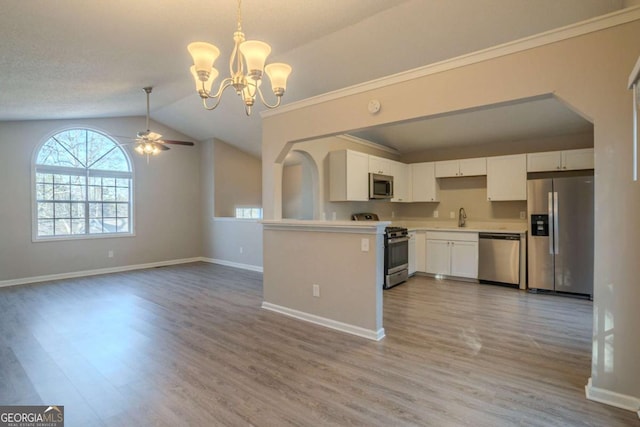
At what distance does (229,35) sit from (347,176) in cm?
266

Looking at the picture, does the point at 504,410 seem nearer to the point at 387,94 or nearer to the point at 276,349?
the point at 276,349

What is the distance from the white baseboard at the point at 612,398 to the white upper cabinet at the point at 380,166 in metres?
4.05

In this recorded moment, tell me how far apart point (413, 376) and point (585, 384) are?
3.99ft

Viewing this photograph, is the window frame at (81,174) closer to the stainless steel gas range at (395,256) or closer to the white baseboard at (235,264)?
the white baseboard at (235,264)

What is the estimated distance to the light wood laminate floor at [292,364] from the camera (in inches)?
80.5

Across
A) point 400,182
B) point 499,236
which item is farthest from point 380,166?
point 499,236

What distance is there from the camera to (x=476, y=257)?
5496mm

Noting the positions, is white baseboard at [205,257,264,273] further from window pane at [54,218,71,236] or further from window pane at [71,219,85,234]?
window pane at [54,218,71,236]

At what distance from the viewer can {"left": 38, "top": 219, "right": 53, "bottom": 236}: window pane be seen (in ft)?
18.9

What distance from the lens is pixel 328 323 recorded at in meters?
3.52

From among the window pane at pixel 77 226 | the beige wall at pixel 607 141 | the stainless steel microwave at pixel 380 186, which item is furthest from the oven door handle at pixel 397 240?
the window pane at pixel 77 226

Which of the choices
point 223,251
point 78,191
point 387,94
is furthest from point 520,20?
point 78,191

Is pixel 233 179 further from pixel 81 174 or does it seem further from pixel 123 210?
pixel 81 174

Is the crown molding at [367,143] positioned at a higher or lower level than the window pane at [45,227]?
higher
